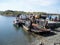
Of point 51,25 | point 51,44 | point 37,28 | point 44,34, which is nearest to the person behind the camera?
point 51,44

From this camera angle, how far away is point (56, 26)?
47.4 metres

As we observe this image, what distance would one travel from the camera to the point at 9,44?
27.2m

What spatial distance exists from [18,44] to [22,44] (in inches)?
28.9

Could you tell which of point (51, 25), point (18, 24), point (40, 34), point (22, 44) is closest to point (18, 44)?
point (22, 44)

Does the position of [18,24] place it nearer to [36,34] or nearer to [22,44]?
[36,34]

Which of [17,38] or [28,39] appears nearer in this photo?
[28,39]

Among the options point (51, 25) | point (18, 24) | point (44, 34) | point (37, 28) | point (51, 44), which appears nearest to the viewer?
point (51, 44)

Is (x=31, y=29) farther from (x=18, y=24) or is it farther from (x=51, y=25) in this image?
(x=18, y=24)

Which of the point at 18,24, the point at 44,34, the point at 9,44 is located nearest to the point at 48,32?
the point at 44,34

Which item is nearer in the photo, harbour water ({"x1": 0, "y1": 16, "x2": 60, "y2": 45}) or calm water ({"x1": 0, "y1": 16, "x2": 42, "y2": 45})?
harbour water ({"x1": 0, "y1": 16, "x2": 60, "y2": 45})

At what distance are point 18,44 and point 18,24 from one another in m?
28.1

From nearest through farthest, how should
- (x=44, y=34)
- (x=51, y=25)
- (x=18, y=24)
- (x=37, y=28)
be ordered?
(x=44, y=34) → (x=37, y=28) → (x=51, y=25) → (x=18, y=24)

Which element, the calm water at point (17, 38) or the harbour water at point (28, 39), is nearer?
the harbour water at point (28, 39)

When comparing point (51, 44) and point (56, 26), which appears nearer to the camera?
point (51, 44)
